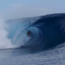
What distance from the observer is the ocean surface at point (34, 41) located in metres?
1.17

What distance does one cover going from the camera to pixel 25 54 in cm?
120

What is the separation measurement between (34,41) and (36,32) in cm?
10

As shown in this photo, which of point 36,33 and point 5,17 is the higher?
point 5,17

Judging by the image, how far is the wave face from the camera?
1221 mm

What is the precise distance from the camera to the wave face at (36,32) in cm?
122

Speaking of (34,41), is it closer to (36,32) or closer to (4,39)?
(36,32)

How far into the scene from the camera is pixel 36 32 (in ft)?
4.17

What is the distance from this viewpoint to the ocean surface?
1.17 meters

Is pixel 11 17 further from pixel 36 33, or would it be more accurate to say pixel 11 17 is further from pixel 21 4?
pixel 36 33

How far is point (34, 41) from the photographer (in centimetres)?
126

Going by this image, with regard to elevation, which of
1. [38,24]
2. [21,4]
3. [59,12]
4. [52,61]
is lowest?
[52,61]

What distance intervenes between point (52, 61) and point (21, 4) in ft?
2.24

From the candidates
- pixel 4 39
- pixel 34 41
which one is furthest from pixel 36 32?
pixel 4 39

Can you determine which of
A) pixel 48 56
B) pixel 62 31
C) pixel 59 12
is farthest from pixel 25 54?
pixel 59 12
